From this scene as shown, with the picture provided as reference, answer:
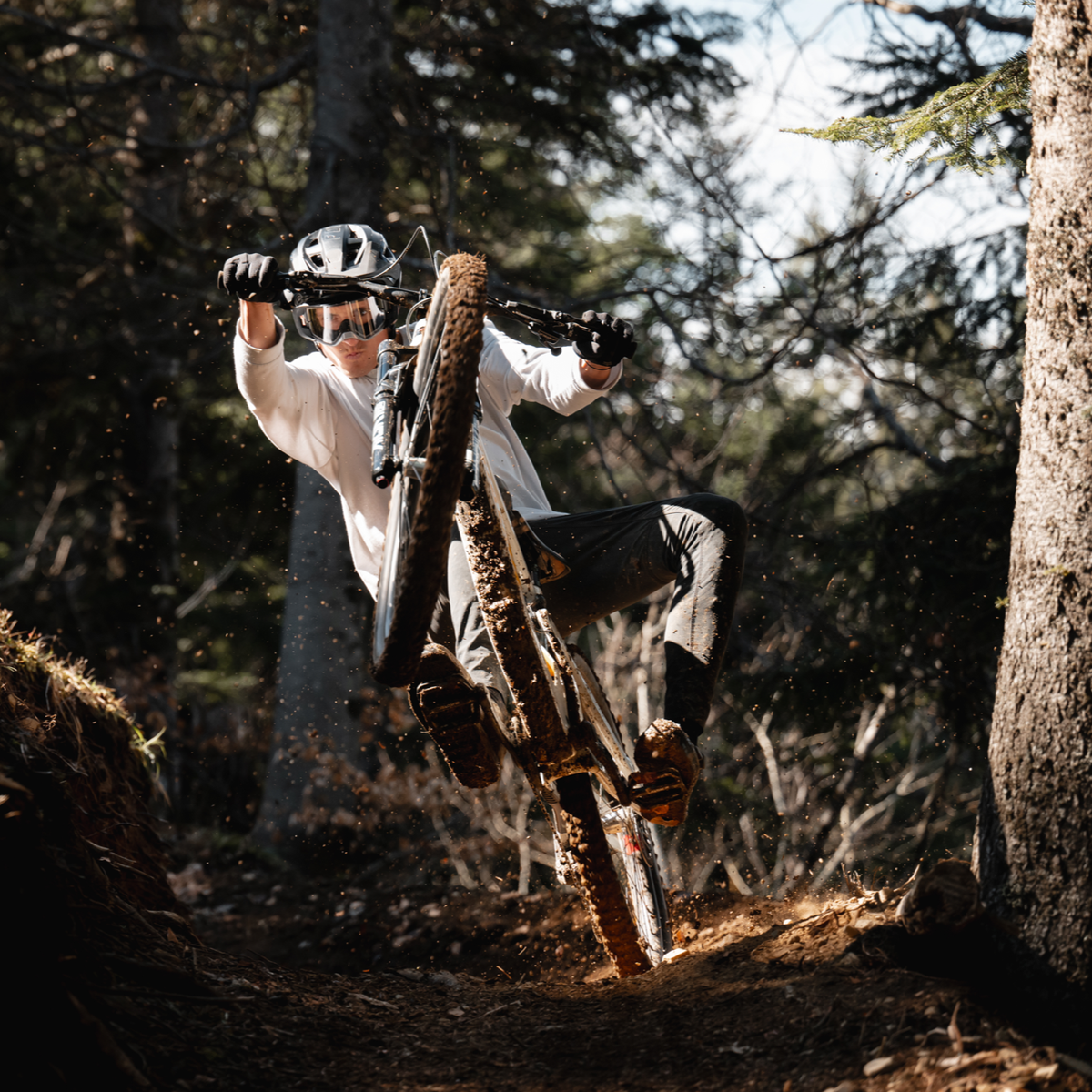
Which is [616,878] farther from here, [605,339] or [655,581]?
[605,339]

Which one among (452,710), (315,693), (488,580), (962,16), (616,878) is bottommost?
(616,878)

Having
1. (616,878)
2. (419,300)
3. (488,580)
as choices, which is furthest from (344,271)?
(616,878)

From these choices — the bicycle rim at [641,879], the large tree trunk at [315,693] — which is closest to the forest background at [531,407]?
the large tree trunk at [315,693]

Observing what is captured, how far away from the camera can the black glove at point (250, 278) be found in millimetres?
3025

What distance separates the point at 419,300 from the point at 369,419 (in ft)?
2.18

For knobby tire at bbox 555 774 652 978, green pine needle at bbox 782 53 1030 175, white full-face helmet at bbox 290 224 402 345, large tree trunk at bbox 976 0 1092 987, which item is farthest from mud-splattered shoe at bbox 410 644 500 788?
green pine needle at bbox 782 53 1030 175

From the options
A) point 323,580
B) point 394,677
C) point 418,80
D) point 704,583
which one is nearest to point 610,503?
point 323,580

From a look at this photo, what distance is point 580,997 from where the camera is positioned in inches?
136

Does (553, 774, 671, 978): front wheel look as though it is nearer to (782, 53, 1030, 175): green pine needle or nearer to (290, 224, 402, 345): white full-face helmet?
(290, 224, 402, 345): white full-face helmet

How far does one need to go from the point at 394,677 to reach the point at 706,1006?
4.63 ft

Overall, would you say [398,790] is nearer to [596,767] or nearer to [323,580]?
[323,580]

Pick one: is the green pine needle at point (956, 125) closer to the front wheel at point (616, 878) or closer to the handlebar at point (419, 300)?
the handlebar at point (419, 300)

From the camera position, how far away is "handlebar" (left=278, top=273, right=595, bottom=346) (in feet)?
10.3

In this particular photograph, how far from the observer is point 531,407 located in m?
10.9
